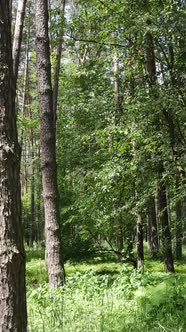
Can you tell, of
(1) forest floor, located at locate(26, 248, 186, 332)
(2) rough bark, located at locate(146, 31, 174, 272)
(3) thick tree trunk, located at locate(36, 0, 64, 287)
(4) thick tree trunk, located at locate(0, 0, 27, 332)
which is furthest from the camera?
(2) rough bark, located at locate(146, 31, 174, 272)

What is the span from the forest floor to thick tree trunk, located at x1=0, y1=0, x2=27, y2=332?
2.15 feet

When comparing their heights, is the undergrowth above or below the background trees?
below

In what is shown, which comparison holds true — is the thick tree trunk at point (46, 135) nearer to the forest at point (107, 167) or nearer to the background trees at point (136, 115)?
the forest at point (107, 167)

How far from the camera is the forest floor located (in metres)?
3.83

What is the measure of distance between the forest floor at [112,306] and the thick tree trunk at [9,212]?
655 millimetres

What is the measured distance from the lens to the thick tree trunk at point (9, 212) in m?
2.65

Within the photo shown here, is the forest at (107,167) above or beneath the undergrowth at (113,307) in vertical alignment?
above

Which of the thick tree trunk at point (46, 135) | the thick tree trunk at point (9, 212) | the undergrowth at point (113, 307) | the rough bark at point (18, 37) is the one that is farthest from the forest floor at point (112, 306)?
the rough bark at point (18, 37)

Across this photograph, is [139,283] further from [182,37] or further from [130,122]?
[182,37]

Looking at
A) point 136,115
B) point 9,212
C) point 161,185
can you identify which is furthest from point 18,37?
point 9,212

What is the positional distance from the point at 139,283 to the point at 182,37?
422cm

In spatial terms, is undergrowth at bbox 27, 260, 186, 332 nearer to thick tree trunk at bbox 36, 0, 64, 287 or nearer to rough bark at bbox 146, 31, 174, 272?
thick tree trunk at bbox 36, 0, 64, 287

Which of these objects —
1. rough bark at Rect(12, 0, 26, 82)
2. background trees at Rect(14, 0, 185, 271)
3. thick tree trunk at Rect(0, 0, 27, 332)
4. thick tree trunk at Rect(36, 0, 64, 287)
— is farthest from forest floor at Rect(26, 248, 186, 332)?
rough bark at Rect(12, 0, 26, 82)

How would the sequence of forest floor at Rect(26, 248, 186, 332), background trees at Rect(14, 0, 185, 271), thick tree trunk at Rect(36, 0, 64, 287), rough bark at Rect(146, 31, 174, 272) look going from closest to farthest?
forest floor at Rect(26, 248, 186, 332) < thick tree trunk at Rect(36, 0, 64, 287) < background trees at Rect(14, 0, 185, 271) < rough bark at Rect(146, 31, 174, 272)
